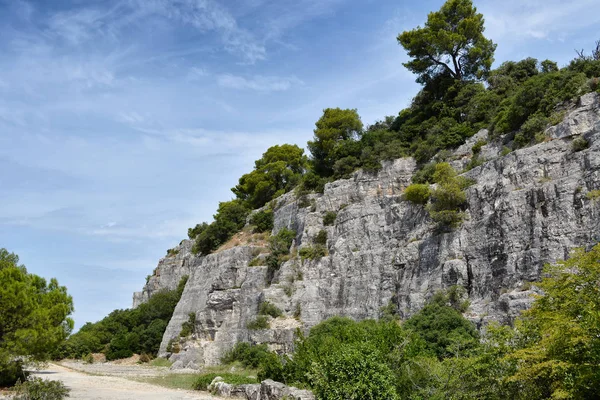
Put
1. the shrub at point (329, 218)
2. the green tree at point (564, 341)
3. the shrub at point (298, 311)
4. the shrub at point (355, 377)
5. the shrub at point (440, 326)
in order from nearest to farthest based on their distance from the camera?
1. the green tree at point (564, 341)
2. the shrub at point (355, 377)
3. the shrub at point (440, 326)
4. the shrub at point (298, 311)
5. the shrub at point (329, 218)

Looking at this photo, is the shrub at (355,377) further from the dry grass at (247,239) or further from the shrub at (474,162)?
the dry grass at (247,239)

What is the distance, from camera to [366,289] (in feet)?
104

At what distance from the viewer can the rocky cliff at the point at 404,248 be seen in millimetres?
23203

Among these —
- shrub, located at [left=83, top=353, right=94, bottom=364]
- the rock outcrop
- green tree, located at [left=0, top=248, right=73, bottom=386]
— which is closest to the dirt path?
the rock outcrop

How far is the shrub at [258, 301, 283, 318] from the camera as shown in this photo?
1383 inches

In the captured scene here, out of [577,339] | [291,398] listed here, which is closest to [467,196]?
[291,398]

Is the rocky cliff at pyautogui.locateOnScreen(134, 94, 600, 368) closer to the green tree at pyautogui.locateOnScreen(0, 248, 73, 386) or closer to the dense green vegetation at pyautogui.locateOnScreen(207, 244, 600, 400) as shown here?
the dense green vegetation at pyautogui.locateOnScreen(207, 244, 600, 400)

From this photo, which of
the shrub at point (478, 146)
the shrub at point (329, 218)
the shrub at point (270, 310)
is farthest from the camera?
the shrub at point (329, 218)

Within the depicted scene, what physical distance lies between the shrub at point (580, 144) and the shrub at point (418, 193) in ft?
28.6

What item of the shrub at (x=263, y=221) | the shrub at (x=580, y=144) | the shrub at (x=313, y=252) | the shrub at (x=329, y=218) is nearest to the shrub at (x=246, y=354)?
the shrub at (x=313, y=252)

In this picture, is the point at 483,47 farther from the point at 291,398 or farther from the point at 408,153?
the point at 291,398

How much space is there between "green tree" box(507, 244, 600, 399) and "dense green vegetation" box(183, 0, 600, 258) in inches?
577

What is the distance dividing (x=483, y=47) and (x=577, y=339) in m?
39.4

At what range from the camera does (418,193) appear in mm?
A: 31984
